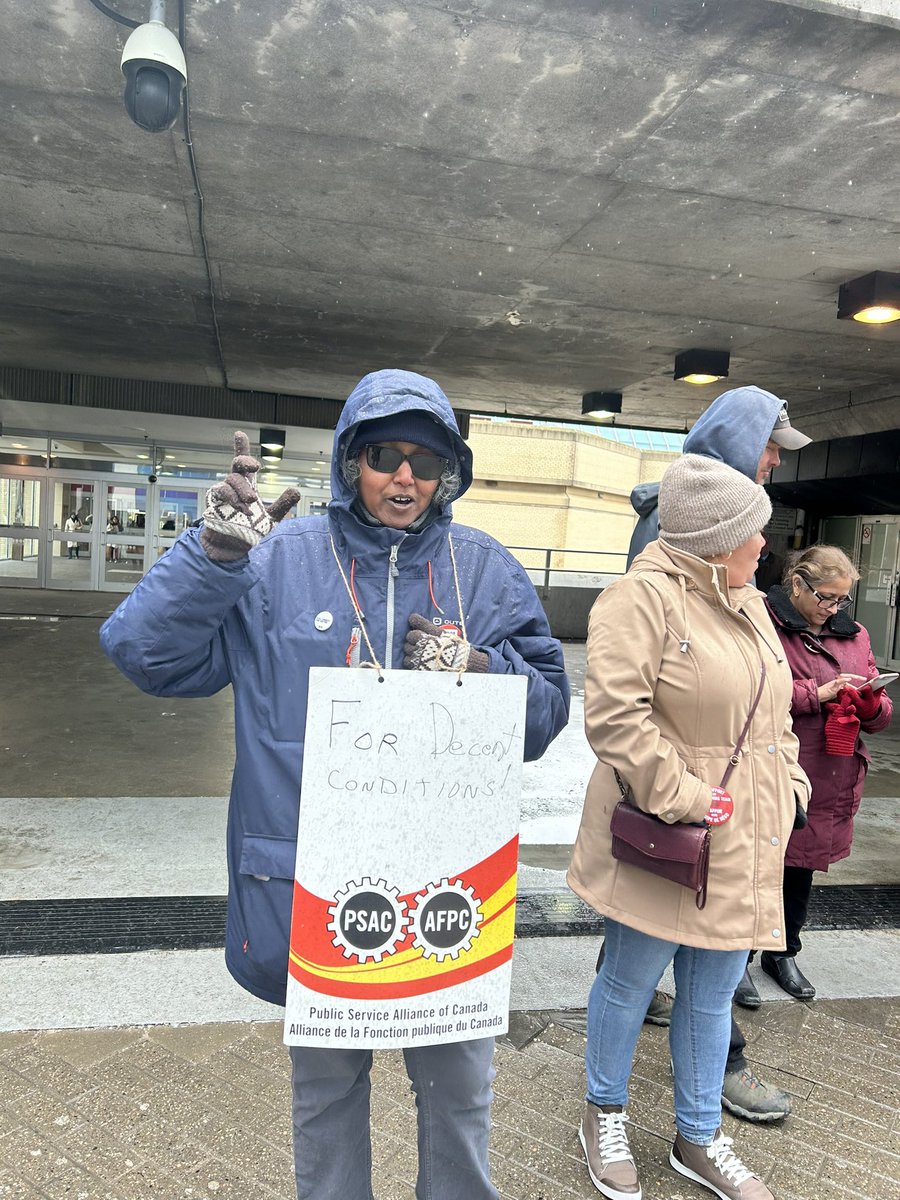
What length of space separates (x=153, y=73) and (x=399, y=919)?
9.94ft

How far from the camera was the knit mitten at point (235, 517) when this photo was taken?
4.83 feet

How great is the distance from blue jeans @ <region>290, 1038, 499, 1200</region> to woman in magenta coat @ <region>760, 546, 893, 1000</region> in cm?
166

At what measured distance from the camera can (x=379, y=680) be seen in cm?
149

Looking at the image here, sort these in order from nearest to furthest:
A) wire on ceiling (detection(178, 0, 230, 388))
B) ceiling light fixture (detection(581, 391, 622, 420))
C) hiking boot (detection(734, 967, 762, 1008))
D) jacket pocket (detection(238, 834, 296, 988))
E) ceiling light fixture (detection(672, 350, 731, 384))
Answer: jacket pocket (detection(238, 834, 296, 988)), hiking boot (detection(734, 967, 762, 1008)), wire on ceiling (detection(178, 0, 230, 388)), ceiling light fixture (detection(672, 350, 731, 384)), ceiling light fixture (detection(581, 391, 622, 420))

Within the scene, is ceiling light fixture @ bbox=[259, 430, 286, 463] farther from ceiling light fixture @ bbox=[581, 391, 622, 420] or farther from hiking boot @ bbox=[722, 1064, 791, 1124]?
hiking boot @ bbox=[722, 1064, 791, 1124]

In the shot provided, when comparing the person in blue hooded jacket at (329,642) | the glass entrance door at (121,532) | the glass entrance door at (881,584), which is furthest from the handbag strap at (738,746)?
the glass entrance door at (121,532)

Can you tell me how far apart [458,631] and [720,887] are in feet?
3.09

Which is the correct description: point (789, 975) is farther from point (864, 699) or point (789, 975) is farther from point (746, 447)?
point (746, 447)

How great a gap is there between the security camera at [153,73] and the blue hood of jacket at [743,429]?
226 centimetres

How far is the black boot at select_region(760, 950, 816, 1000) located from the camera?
3.07 meters

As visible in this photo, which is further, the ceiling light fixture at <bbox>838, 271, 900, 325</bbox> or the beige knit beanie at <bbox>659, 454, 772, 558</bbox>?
the ceiling light fixture at <bbox>838, 271, 900, 325</bbox>

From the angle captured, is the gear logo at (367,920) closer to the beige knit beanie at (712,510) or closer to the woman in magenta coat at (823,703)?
the beige knit beanie at (712,510)

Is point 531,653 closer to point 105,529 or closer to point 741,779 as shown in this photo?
point 741,779

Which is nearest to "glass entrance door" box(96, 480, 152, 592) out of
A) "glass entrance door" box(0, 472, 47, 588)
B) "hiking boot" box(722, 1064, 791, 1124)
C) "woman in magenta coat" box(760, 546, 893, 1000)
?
"glass entrance door" box(0, 472, 47, 588)
